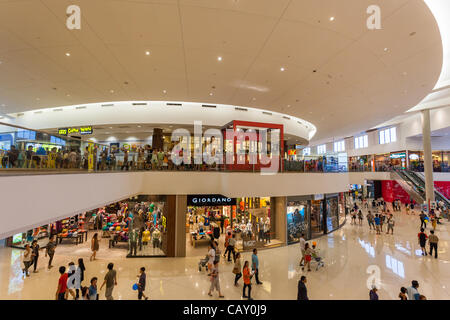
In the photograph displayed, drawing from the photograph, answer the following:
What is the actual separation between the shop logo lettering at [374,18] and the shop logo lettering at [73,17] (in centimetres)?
811

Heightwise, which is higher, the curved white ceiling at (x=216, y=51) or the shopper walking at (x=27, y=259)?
the curved white ceiling at (x=216, y=51)

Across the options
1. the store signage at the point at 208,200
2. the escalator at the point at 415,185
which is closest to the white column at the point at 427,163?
the escalator at the point at 415,185

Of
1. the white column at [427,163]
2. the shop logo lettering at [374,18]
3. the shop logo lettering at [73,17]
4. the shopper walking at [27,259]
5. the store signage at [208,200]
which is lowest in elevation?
the shopper walking at [27,259]

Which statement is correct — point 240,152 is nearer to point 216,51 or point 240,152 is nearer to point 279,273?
point 216,51

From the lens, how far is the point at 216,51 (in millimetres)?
8125

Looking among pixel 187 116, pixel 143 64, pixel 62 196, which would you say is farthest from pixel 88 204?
pixel 187 116

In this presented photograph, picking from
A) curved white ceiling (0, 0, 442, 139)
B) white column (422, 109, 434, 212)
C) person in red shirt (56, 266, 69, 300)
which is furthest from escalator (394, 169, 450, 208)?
person in red shirt (56, 266, 69, 300)

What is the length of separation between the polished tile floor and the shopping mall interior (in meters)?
0.08

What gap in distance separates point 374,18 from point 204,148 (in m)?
13.0

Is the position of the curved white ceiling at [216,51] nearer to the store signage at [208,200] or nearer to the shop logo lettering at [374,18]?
the shop logo lettering at [374,18]

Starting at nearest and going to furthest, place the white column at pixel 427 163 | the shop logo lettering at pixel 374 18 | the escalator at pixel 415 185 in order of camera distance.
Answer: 1. the shop logo lettering at pixel 374 18
2. the white column at pixel 427 163
3. the escalator at pixel 415 185

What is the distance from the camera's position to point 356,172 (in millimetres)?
21203

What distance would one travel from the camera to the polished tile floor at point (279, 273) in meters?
7.07

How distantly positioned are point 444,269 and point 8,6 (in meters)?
17.1
